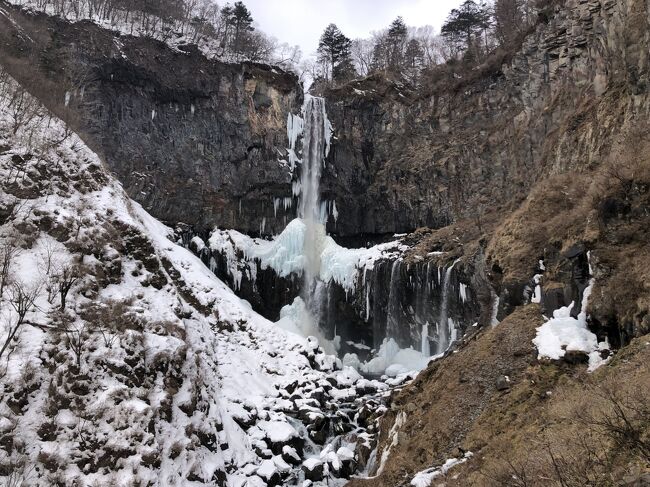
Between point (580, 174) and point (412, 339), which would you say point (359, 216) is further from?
point (580, 174)

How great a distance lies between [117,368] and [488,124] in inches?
1143

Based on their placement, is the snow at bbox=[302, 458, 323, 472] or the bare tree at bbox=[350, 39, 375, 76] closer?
the snow at bbox=[302, 458, 323, 472]

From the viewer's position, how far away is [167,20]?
38.3 m

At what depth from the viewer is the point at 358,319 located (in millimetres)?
30203

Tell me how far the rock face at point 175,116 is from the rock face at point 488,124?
5874mm

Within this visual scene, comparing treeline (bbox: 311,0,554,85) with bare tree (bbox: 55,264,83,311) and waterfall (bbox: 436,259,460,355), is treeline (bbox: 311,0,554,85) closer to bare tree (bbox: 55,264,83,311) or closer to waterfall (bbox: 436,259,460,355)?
waterfall (bbox: 436,259,460,355)

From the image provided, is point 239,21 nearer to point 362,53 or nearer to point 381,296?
point 362,53

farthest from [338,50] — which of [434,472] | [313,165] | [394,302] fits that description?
[434,472]

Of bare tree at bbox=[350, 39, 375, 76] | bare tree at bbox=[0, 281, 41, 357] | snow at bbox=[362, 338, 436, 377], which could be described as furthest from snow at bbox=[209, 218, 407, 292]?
bare tree at bbox=[350, 39, 375, 76]

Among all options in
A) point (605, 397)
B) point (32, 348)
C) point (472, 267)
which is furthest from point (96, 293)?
point (472, 267)

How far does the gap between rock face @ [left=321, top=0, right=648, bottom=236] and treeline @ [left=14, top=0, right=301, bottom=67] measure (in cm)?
1115

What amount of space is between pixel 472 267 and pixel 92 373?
17.6 meters

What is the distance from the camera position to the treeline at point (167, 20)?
32.9m

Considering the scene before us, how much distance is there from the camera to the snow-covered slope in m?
11.2
